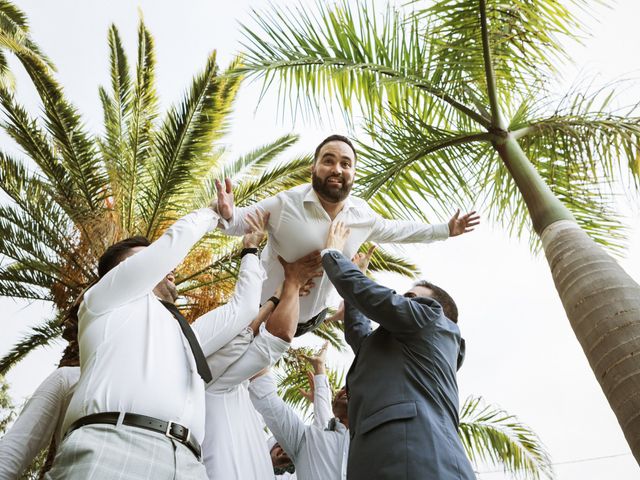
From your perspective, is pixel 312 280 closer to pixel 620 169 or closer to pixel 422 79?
pixel 422 79

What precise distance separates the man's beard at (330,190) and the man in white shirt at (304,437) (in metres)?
1.33

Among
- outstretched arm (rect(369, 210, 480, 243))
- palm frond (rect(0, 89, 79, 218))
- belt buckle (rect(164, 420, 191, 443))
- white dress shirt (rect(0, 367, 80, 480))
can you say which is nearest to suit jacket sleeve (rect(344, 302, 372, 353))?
outstretched arm (rect(369, 210, 480, 243))

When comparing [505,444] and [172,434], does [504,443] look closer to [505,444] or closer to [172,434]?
[505,444]

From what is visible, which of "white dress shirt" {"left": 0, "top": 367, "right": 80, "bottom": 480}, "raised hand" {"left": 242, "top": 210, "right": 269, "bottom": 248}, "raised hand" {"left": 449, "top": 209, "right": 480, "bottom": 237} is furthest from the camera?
"raised hand" {"left": 449, "top": 209, "right": 480, "bottom": 237}

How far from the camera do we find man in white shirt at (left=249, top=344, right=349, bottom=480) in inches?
150

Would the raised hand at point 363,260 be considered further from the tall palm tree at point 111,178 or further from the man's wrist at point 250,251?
the tall palm tree at point 111,178

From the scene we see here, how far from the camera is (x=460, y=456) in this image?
7.91 feet

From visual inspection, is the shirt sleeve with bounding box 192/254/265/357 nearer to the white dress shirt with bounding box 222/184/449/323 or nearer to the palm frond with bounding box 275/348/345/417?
the white dress shirt with bounding box 222/184/449/323

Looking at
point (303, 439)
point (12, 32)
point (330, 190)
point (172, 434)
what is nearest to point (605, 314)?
point (330, 190)

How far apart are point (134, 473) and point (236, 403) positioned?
4.47 ft

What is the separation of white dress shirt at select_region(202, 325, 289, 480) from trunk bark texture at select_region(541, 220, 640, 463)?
166 centimetres

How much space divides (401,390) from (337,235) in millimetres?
1240

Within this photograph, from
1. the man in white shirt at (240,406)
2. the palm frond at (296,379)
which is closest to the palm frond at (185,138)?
the palm frond at (296,379)

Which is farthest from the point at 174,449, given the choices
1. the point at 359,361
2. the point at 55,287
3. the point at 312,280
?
the point at 55,287
